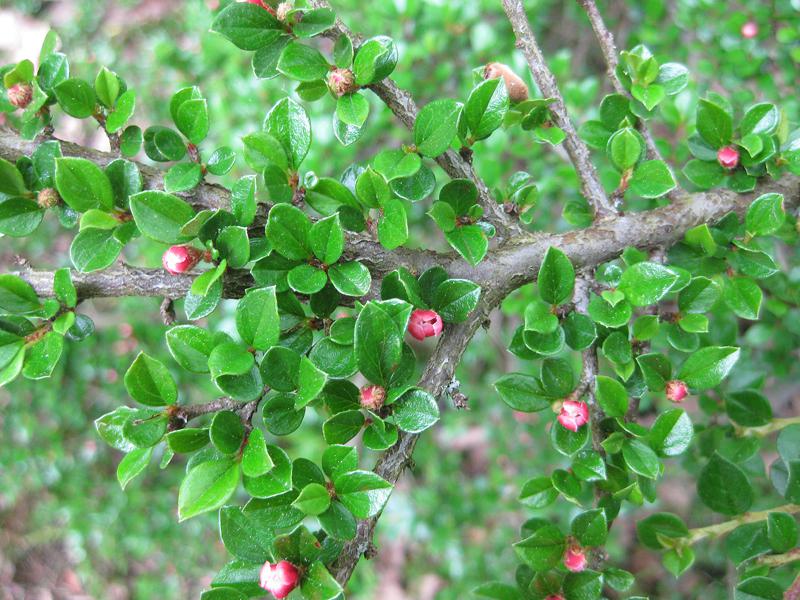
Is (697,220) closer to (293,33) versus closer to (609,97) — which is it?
(609,97)

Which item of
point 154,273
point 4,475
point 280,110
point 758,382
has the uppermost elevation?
point 280,110

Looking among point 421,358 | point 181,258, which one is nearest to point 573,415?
point 181,258

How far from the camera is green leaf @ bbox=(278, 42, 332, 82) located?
0.88 metres

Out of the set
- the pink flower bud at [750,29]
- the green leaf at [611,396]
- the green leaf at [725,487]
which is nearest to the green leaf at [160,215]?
the green leaf at [611,396]

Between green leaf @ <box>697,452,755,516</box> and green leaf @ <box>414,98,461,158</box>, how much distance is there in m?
0.72

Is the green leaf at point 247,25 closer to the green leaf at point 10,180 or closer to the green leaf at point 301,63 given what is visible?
the green leaf at point 301,63

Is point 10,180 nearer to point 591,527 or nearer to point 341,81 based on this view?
point 341,81

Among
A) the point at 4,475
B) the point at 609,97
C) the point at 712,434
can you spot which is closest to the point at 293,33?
the point at 609,97

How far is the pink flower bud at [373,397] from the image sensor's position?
2.73 feet

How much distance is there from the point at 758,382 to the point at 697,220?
Answer: 525 mm

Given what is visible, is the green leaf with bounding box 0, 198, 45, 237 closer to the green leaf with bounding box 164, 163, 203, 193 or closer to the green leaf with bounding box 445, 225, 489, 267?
the green leaf with bounding box 164, 163, 203, 193

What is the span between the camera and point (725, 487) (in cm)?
114

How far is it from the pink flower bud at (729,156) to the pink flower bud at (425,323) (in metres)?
0.60

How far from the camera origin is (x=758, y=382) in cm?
145
